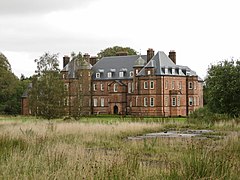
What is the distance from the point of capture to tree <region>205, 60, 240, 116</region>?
120 feet

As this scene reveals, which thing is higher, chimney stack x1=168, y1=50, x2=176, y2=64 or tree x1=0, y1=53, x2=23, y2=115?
chimney stack x1=168, y1=50, x2=176, y2=64

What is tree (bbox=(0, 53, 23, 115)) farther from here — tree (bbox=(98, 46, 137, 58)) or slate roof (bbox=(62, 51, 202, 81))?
tree (bbox=(98, 46, 137, 58))

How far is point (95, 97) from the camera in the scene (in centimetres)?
9350

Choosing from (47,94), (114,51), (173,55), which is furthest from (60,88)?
(114,51)

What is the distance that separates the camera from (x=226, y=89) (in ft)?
121

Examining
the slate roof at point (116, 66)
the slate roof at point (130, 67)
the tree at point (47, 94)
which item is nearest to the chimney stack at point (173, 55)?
the slate roof at point (130, 67)

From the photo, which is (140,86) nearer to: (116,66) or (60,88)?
(116,66)

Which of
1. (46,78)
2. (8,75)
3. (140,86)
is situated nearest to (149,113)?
(140,86)

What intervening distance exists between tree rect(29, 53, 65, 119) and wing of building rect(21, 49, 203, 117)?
25453 mm

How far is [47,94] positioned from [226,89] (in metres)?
20.1

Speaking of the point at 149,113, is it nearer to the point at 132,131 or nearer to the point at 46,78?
the point at 46,78

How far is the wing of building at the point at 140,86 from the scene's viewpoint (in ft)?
273

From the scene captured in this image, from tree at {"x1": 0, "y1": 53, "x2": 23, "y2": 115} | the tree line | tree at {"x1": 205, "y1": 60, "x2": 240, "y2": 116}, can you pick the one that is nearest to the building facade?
tree at {"x1": 0, "y1": 53, "x2": 23, "y2": 115}

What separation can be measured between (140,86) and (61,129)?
60645 millimetres
